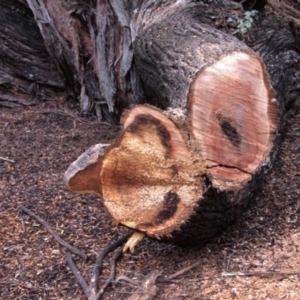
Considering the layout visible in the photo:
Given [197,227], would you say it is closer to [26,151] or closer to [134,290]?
[134,290]

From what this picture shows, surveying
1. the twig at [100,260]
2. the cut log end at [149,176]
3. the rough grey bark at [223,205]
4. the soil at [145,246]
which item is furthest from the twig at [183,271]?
the twig at [100,260]

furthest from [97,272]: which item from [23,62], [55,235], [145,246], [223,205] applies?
[23,62]

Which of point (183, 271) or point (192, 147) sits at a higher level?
point (192, 147)

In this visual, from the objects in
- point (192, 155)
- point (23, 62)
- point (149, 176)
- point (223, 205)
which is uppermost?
point (192, 155)

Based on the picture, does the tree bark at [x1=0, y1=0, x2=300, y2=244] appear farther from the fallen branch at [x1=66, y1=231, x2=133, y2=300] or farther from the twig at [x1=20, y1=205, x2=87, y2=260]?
the twig at [x1=20, y1=205, x2=87, y2=260]

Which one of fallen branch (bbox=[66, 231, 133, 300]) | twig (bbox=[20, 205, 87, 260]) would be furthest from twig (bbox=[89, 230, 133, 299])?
twig (bbox=[20, 205, 87, 260])

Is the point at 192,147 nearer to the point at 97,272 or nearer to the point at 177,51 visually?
the point at 97,272

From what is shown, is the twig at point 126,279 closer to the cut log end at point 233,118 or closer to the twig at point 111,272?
the twig at point 111,272

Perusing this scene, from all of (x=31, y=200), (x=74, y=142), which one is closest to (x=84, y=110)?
(x=74, y=142)
